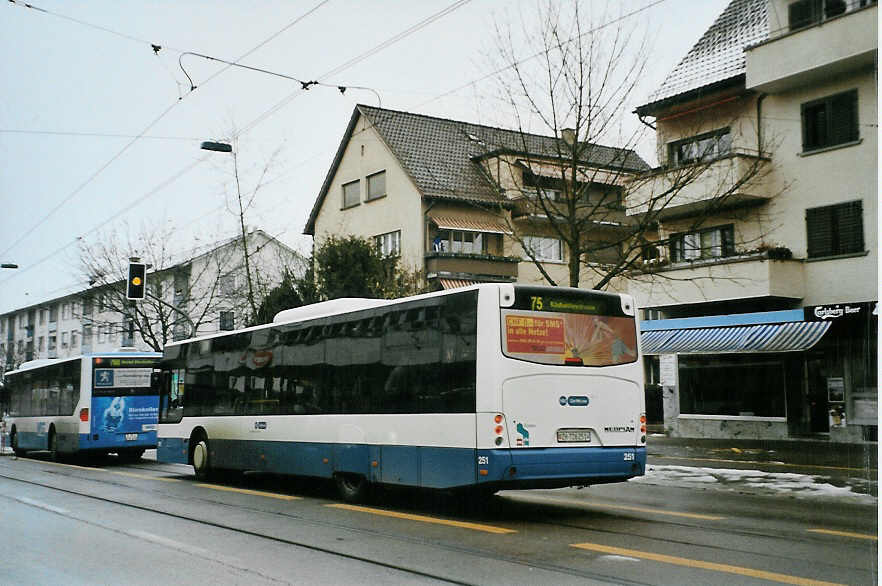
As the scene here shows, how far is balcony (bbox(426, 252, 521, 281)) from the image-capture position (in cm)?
3712

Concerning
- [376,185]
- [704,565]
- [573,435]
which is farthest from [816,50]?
[376,185]

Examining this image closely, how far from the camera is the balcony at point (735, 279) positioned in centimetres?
2614

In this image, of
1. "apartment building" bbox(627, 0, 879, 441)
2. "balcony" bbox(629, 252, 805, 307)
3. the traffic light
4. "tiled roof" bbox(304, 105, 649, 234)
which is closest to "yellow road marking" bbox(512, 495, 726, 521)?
"apartment building" bbox(627, 0, 879, 441)

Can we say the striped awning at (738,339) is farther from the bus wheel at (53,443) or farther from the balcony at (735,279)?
the bus wheel at (53,443)

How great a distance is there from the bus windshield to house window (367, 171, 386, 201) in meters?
30.3

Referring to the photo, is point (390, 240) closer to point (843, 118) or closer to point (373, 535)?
point (843, 118)

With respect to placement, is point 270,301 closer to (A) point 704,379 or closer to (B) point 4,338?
(A) point 704,379

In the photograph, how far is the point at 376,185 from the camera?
4250 cm

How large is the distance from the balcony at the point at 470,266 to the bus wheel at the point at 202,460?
18.9 meters

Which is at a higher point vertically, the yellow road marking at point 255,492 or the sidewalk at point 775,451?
the sidewalk at point 775,451

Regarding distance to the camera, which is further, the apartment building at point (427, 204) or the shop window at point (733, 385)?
the apartment building at point (427, 204)

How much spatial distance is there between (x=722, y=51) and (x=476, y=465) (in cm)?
2207

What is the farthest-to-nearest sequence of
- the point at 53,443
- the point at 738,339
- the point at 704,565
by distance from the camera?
1. the point at 738,339
2. the point at 53,443
3. the point at 704,565

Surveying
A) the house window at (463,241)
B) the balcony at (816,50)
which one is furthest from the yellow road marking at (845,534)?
the house window at (463,241)
